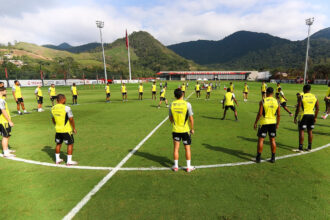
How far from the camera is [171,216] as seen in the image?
3.48 m

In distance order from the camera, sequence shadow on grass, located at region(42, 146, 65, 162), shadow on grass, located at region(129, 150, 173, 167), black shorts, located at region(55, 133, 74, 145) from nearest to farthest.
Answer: black shorts, located at region(55, 133, 74, 145) → shadow on grass, located at region(129, 150, 173, 167) → shadow on grass, located at region(42, 146, 65, 162)

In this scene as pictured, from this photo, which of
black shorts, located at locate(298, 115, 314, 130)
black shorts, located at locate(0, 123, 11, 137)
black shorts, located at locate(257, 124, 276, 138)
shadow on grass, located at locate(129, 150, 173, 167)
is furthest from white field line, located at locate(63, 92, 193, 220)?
black shorts, located at locate(298, 115, 314, 130)

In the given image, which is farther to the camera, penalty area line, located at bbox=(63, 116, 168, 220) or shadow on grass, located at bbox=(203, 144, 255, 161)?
shadow on grass, located at bbox=(203, 144, 255, 161)

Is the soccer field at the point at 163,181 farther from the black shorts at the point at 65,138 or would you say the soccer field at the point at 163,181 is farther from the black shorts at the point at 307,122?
the black shorts at the point at 307,122

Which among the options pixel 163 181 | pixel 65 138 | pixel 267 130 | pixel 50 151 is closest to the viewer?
pixel 163 181

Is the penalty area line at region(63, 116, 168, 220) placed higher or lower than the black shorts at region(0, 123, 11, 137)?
lower

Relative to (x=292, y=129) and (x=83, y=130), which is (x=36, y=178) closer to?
(x=83, y=130)

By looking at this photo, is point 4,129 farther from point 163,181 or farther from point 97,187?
point 163,181

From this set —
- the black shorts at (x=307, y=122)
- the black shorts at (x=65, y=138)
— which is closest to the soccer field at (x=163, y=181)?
the black shorts at (x=65, y=138)

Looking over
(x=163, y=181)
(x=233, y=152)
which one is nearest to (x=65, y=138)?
(x=163, y=181)

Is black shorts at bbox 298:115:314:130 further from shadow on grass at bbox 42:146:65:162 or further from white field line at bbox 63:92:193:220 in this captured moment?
shadow on grass at bbox 42:146:65:162

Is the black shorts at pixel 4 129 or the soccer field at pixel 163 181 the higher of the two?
the black shorts at pixel 4 129

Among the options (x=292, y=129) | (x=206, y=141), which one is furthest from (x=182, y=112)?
(x=292, y=129)

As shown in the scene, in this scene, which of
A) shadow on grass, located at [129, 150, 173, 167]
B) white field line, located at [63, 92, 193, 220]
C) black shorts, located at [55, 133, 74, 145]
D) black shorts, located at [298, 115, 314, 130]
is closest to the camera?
white field line, located at [63, 92, 193, 220]
